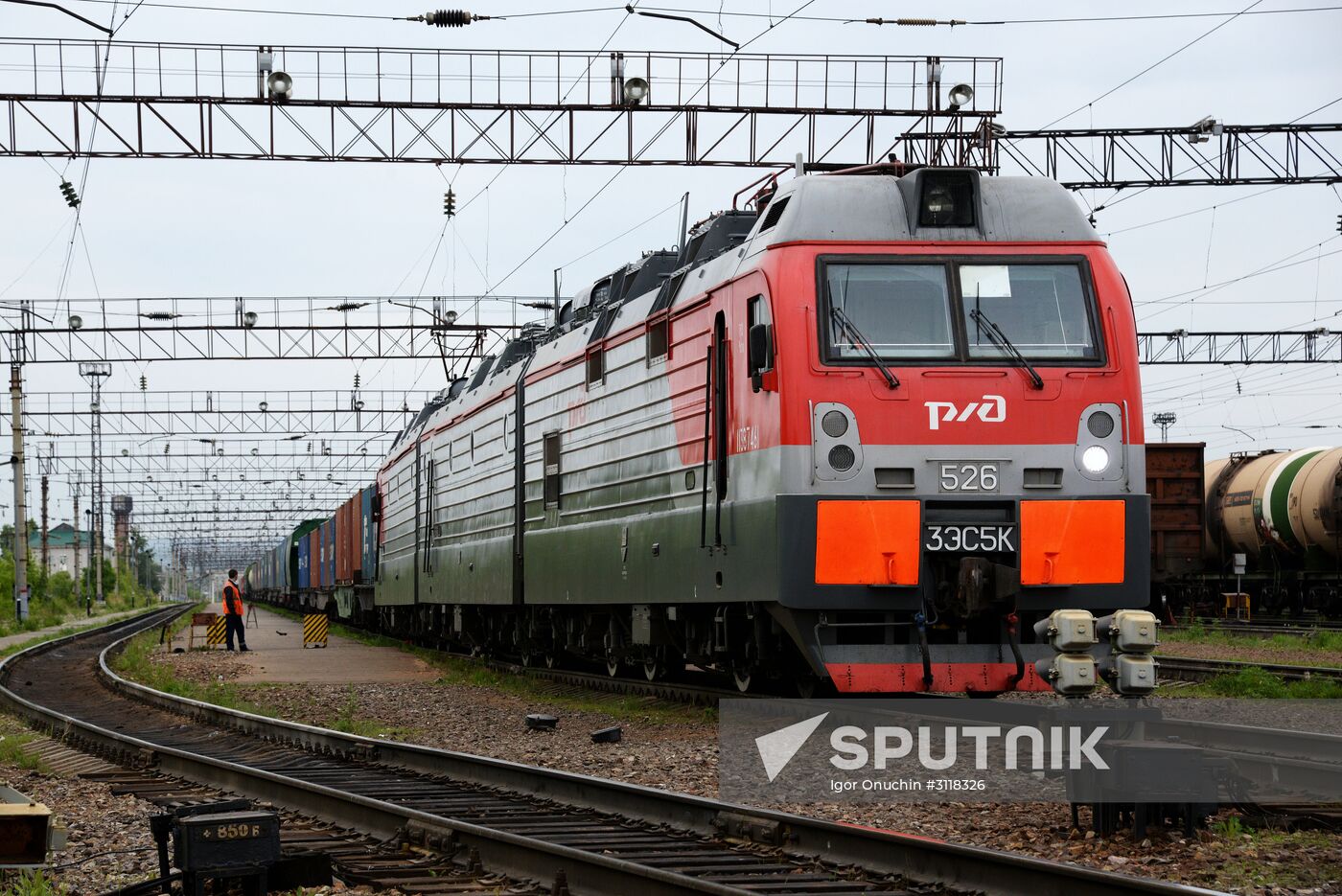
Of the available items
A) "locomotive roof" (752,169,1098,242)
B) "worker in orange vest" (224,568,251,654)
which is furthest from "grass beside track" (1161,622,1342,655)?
"worker in orange vest" (224,568,251,654)

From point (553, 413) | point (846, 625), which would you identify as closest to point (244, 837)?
point (846, 625)

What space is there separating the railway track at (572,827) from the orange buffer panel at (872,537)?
2479 mm

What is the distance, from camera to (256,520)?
102875 millimetres

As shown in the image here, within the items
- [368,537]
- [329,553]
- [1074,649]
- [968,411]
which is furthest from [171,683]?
[329,553]

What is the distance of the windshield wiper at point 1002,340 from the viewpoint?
420 inches

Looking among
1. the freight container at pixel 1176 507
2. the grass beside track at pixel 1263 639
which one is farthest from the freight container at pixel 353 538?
the grass beside track at pixel 1263 639

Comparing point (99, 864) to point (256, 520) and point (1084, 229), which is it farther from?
point (256, 520)

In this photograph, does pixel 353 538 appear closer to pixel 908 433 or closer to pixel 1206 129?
pixel 1206 129

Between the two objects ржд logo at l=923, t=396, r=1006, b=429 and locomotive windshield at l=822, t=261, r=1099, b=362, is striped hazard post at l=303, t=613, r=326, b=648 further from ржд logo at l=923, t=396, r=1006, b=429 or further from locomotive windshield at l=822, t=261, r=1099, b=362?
ржд logo at l=923, t=396, r=1006, b=429

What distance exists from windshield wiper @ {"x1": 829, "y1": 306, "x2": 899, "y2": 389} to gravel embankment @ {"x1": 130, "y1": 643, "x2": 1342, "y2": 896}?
9.12 feet

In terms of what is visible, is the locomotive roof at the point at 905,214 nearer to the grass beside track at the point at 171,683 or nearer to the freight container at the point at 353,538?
the grass beside track at the point at 171,683

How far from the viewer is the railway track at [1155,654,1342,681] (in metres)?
15.8

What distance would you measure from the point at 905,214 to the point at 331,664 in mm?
15192

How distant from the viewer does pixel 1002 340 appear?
10.8 metres
